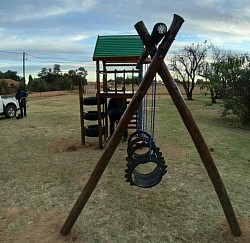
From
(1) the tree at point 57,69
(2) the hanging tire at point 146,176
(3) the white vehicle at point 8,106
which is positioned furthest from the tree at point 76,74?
(2) the hanging tire at point 146,176

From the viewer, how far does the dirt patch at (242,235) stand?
3.26 m

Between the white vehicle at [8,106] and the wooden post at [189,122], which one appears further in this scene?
the white vehicle at [8,106]

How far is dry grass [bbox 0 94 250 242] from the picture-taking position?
11.2 feet

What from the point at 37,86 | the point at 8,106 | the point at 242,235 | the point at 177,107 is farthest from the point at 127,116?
the point at 37,86

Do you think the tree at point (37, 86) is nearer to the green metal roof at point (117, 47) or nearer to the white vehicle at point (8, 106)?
the white vehicle at point (8, 106)

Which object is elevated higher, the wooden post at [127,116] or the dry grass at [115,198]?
the wooden post at [127,116]

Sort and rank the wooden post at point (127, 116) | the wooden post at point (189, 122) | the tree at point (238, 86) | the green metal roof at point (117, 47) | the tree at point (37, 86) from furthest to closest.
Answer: the tree at point (37, 86) < the tree at point (238, 86) < the green metal roof at point (117, 47) < the wooden post at point (189, 122) < the wooden post at point (127, 116)

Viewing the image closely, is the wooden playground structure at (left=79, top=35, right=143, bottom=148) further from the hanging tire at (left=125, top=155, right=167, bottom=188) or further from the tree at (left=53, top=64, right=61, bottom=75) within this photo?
the tree at (left=53, top=64, right=61, bottom=75)

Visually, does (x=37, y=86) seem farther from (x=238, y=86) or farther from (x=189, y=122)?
(x=189, y=122)

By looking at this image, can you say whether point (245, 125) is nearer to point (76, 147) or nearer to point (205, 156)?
point (76, 147)

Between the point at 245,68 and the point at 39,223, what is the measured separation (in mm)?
10217

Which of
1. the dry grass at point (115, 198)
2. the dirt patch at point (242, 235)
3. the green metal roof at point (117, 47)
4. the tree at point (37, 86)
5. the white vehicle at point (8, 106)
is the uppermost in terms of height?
the green metal roof at point (117, 47)

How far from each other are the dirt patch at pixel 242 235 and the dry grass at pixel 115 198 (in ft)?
0.04

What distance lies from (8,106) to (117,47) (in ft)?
29.5
